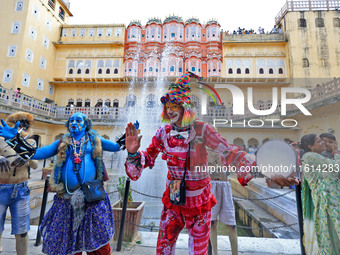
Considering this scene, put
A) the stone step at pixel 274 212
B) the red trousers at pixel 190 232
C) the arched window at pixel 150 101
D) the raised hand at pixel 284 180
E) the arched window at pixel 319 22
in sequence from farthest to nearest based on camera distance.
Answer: the arched window at pixel 150 101
the arched window at pixel 319 22
the stone step at pixel 274 212
the red trousers at pixel 190 232
the raised hand at pixel 284 180

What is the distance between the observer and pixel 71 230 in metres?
1.82

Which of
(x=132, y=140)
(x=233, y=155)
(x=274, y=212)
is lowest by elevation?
(x=274, y=212)

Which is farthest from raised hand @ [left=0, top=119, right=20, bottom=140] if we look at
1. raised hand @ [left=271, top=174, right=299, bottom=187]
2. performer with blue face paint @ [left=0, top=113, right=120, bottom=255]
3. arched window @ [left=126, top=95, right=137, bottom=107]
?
arched window @ [left=126, top=95, right=137, bottom=107]

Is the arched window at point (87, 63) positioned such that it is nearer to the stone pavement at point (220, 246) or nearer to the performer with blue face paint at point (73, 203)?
the stone pavement at point (220, 246)

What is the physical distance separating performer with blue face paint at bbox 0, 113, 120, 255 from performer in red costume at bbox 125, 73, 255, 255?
51 centimetres

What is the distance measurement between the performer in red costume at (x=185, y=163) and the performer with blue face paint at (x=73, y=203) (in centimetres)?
51

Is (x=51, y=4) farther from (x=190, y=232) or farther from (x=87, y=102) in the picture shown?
(x=190, y=232)

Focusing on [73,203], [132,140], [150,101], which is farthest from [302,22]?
[73,203]

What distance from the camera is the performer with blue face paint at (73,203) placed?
176 centimetres

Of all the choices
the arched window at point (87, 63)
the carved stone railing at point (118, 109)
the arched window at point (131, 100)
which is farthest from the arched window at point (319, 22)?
the arched window at point (87, 63)

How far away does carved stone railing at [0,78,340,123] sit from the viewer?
10673 millimetres

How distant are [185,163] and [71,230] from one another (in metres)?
1.32

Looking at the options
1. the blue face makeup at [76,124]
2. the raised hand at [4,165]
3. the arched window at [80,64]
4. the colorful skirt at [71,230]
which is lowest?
the colorful skirt at [71,230]

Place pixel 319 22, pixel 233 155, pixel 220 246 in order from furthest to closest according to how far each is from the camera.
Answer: pixel 319 22, pixel 220 246, pixel 233 155
